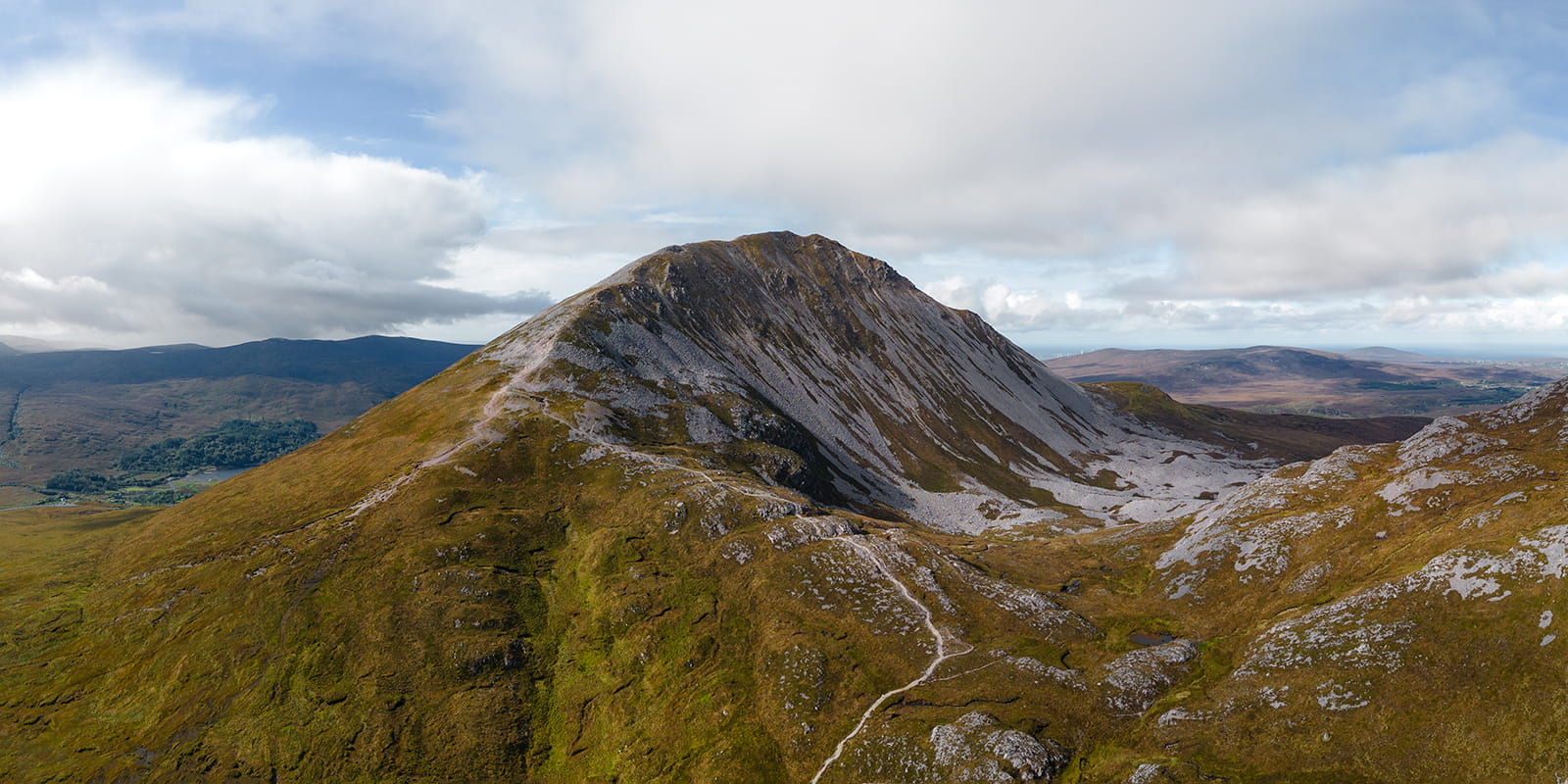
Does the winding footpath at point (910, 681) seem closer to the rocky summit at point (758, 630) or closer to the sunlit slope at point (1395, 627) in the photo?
the rocky summit at point (758, 630)

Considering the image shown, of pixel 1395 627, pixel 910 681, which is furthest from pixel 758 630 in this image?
pixel 1395 627

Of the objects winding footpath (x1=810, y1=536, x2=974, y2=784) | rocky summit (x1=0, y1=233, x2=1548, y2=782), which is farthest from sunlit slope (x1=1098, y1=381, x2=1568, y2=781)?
winding footpath (x1=810, y1=536, x2=974, y2=784)

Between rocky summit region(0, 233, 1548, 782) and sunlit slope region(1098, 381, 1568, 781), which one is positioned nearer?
sunlit slope region(1098, 381, 1568, 781)

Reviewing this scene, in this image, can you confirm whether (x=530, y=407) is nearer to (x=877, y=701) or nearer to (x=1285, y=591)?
(x=877, y=701)

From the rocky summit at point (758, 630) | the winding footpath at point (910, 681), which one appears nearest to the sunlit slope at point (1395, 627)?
the rocky summit at point (758, 630)

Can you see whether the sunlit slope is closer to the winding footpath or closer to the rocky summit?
the rocky summit

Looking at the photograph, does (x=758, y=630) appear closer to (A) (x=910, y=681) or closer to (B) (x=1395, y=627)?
(A) (x=910, y=681)

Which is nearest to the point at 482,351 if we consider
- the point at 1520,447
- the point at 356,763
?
the point at 356,763
